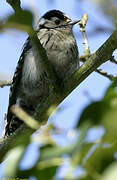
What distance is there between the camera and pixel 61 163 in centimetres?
90

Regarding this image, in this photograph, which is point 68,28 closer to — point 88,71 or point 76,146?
point 88,71

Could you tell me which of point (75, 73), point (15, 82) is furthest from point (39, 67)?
point (75, 73)

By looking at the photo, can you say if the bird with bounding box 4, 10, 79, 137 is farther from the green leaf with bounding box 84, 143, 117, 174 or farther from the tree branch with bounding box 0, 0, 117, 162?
the green leaf with bounding box 84, 143, 117, 174

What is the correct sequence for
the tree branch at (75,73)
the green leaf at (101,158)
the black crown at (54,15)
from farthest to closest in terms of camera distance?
the black crown at (54,15) < the tree branch at (75,73) < the green leaf at (101,158)

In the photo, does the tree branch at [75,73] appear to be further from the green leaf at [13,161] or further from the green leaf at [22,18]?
the green leaf at [13,161]

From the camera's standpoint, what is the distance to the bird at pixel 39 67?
4.88m

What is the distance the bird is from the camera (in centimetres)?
488

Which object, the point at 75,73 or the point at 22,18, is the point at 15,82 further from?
the point at 22,18

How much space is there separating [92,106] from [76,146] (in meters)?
0.12

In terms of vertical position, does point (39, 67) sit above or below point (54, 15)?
below

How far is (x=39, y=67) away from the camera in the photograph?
485 centimetres

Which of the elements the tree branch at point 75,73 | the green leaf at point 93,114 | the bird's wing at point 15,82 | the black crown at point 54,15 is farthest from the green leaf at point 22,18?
the black crown at point 54,15

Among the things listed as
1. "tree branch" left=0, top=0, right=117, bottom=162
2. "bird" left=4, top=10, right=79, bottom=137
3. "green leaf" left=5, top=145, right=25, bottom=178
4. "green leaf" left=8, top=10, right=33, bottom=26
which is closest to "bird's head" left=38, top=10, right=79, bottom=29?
"bird" left=4, top=10, right=79, bottom=137

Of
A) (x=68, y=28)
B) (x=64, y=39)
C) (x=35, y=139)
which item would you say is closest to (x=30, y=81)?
(x=64, y=39)
